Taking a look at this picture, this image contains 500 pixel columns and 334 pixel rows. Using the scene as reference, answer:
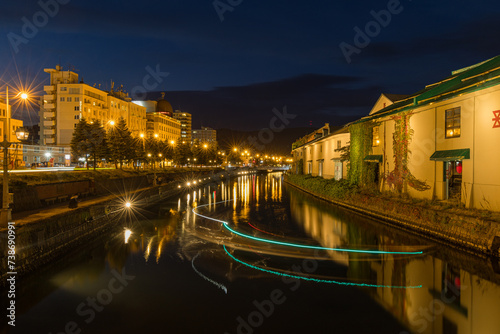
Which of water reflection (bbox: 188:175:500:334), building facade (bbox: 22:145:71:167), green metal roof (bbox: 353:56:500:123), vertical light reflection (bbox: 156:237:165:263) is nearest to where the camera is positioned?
water reflection (bbox: 188:175:500:334)

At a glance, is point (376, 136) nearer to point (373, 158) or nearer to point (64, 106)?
point (373, 158)

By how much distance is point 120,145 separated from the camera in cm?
5344

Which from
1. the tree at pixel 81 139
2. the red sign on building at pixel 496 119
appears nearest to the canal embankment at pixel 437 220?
the red sign on building at pixel 496 119

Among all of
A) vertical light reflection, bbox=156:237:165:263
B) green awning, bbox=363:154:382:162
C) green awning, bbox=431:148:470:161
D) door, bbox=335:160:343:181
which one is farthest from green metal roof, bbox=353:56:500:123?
vertical light reflection, bbox=156:237:165:263

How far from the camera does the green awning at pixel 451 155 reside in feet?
62.0

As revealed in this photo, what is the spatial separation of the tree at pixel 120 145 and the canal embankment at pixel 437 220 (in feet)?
120

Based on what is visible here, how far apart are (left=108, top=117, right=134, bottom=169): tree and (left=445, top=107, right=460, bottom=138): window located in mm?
44454

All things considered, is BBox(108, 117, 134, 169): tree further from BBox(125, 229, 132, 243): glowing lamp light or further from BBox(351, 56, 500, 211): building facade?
BBox(351, 56, 500, 211): building facade

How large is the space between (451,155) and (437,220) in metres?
4.70

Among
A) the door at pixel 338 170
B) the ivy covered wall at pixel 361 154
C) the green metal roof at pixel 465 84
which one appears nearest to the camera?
the green metal roof at pixel 465 84

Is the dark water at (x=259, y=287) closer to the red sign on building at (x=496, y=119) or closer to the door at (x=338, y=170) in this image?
the red sign on building at (x=496, y=119)

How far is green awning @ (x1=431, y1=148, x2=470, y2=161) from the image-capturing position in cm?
1889

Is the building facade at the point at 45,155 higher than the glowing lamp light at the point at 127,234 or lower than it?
higher

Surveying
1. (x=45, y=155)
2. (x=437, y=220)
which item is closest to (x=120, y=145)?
(x=45, y=155)
